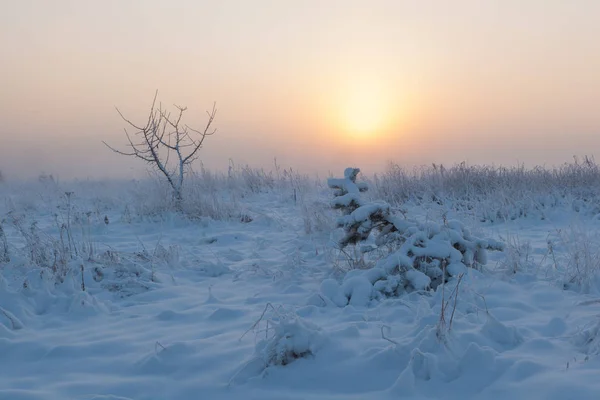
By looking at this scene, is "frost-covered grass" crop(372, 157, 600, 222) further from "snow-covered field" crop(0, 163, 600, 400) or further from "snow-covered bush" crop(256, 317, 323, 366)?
"snow-covered bush" crop(256, 317, 323, 366)

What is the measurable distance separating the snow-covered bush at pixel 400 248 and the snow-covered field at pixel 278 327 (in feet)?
0.44

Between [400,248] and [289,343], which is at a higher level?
[400,248]

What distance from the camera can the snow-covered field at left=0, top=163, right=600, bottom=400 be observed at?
2.51 metres

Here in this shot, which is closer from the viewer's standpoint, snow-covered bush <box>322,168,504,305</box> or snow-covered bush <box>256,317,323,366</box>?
snow-covered bush <box>256,317,323,366</box>

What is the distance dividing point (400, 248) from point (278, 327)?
6.00ft

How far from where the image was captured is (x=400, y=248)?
4320 mm

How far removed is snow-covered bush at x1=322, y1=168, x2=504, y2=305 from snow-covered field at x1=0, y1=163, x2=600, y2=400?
13cm

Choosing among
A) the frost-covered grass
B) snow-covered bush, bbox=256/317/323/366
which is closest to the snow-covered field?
snow-covered bush, bbox=256/317/323/366

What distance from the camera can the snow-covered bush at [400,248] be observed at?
13.2ft

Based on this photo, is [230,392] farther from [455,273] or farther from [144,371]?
[455,273]

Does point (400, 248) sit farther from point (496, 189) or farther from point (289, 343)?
point (496, 189)

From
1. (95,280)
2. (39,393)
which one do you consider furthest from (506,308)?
(95,280)

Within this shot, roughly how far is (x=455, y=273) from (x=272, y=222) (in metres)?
4.39

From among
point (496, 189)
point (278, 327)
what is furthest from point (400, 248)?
point (496, 189)
